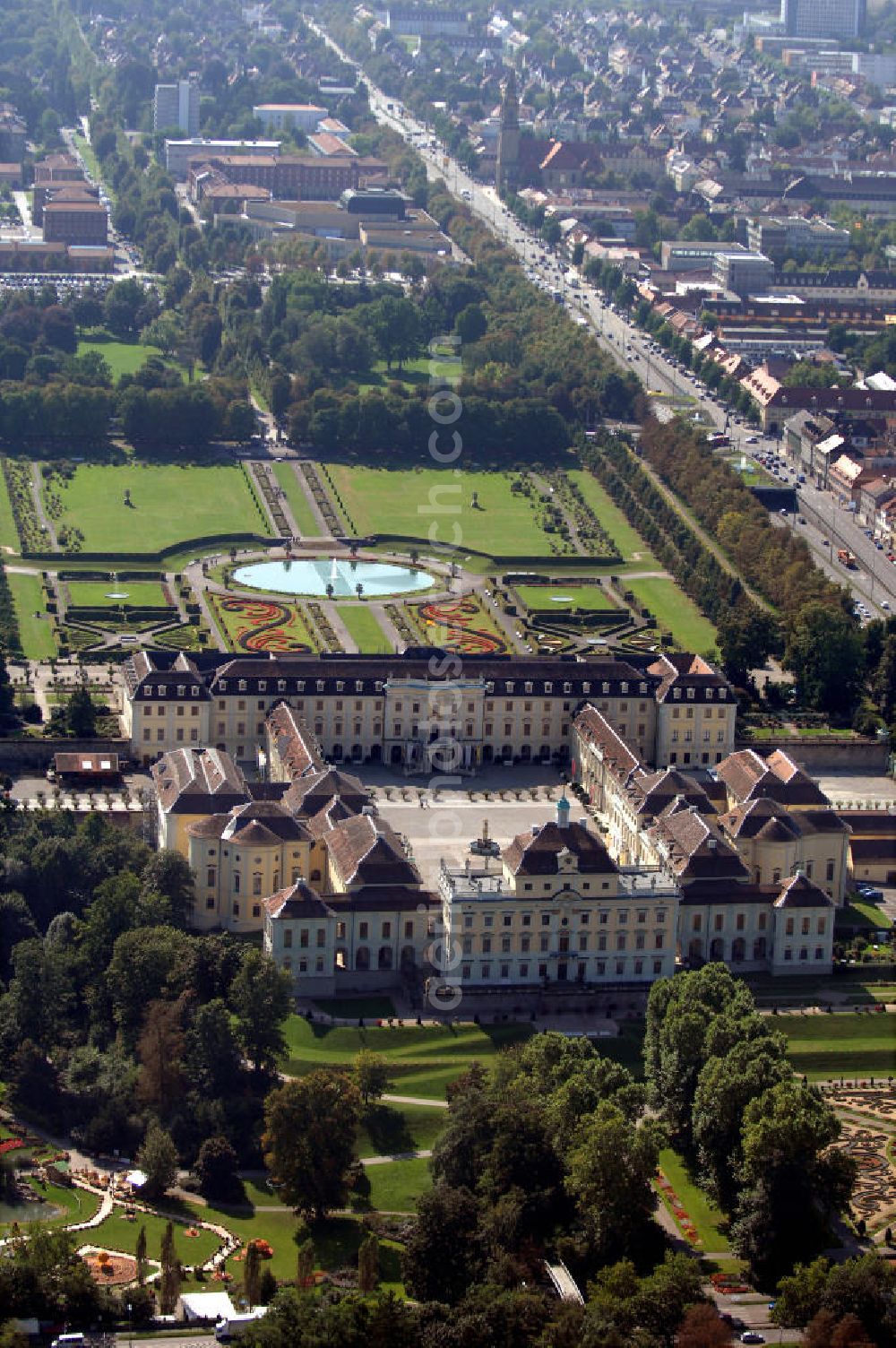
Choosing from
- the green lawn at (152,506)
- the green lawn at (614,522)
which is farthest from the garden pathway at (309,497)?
the green lawn at (614,522)

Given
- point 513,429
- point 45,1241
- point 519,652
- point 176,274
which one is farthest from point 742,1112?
point 176,274

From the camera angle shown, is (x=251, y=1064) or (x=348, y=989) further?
(x=348, y=989)

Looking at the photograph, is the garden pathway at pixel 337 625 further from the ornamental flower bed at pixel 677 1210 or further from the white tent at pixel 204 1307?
the white tent at pixel 204 1307

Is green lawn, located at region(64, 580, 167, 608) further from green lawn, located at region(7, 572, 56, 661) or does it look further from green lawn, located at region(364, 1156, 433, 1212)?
green lawn, located at region(364, 1156, 433, 1212)

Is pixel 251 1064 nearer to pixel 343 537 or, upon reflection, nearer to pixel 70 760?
pixel 70 760

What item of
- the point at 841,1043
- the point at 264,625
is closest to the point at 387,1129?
the point at 841,1043

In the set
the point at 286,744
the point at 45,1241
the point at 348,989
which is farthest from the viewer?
the point at 286,744

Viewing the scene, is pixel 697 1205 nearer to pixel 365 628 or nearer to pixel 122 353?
pixel 365 628
